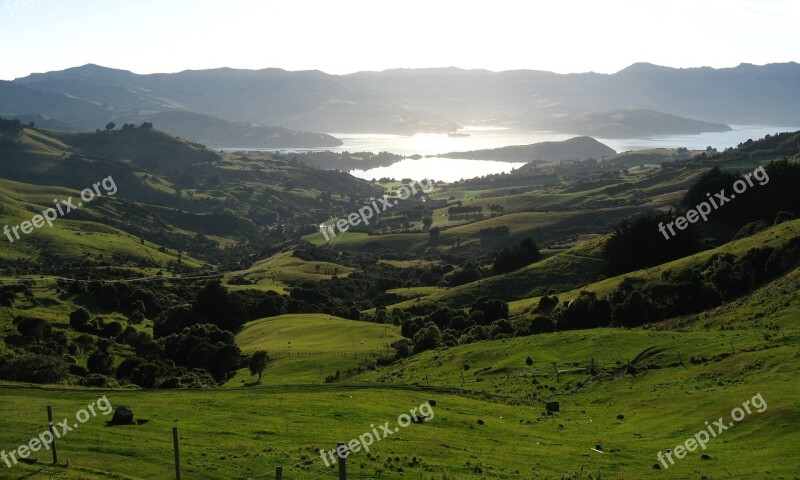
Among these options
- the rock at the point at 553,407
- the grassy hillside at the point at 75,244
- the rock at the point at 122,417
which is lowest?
the grassy hillside at the point at 75,244

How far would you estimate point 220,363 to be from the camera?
66750 millimetres

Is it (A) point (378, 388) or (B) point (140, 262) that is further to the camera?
(B) point (140, 262)

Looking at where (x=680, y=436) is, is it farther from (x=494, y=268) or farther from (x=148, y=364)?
(x=494, y=268)

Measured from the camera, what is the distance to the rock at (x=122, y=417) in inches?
1217

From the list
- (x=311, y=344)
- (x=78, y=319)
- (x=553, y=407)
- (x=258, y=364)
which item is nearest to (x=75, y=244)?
(x=78, y=319)

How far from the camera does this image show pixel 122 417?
31000 mm

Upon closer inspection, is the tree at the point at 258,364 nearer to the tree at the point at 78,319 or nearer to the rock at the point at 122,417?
the tree at the point at 78,319

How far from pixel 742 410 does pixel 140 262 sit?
154040mm

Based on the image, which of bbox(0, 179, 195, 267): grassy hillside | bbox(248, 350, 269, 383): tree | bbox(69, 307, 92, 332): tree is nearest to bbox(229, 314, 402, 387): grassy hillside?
bbox(248, 350, 269, 383): tree

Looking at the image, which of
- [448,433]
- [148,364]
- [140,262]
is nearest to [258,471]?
[448,433]

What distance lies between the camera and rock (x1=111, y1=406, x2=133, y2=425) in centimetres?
3091

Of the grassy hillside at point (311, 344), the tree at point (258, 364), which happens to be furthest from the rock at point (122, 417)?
the tree at point (258, 364)

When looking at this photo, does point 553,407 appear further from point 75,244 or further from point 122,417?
point 75,244

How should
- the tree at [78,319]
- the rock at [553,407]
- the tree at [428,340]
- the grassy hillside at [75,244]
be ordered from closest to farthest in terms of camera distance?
the rock at [553,407], the tree at [428,340], the tree at [78,319], the grassy hillside at [75,244]
